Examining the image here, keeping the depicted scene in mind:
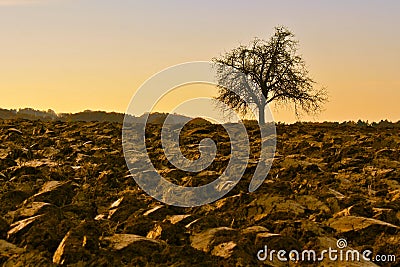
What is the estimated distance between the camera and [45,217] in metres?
8.41

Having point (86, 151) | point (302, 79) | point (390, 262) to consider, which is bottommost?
point (390, 262)

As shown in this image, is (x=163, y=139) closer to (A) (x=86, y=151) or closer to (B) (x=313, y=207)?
(A) (x=86, y=151)

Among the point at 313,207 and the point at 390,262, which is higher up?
the point at 313,207

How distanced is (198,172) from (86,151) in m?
4.64

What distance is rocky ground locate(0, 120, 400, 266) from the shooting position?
7.56m

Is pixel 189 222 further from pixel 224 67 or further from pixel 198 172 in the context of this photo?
pixel 224 67

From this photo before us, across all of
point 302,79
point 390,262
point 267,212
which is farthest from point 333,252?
point 302,79

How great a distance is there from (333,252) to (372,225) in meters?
1.19

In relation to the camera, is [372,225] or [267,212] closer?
[372,225]

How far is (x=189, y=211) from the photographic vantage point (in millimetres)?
10320

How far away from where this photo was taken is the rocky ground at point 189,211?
7563 mm

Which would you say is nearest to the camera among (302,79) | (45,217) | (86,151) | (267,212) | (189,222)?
(45,217)

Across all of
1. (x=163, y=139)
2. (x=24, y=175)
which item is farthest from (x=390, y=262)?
(x=163, y=139)

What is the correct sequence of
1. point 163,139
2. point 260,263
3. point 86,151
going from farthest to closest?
point 163,139
point 86,151
point 260,263
